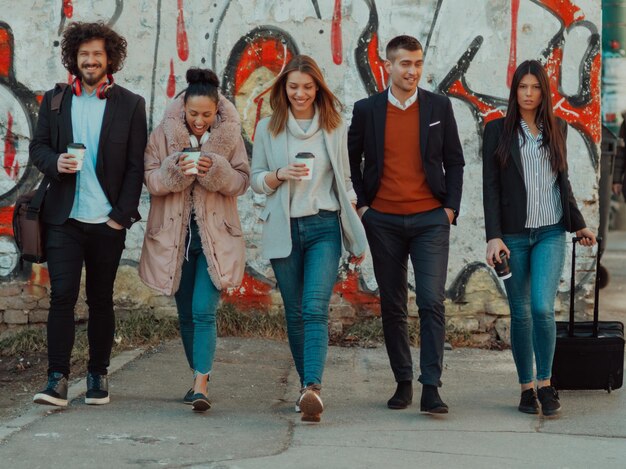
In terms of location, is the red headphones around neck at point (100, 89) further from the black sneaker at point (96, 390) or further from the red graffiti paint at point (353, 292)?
the red graffiti paint at point (353, 292)

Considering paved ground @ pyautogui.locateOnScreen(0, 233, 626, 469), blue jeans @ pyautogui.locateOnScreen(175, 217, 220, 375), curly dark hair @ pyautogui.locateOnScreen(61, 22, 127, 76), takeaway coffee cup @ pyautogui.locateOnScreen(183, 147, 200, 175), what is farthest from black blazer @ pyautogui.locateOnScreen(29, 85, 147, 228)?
paved ground @ pyautogui.locateOnScreen(0, 233, 626, 469)

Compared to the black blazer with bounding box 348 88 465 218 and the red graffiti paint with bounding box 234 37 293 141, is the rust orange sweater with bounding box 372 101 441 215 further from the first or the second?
the red graffiti paint with bounding box 234 37 293 141

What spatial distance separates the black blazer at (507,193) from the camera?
607 cm

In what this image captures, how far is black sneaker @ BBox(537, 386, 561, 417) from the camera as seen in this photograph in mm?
6055

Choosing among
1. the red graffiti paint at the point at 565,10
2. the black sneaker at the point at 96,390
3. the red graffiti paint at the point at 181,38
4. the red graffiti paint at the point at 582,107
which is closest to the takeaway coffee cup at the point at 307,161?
the black sneaker at the point at 96,390

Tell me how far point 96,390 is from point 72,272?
0.66 meters

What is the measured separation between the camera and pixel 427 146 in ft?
19.8

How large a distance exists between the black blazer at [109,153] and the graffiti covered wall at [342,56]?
6.92 feet

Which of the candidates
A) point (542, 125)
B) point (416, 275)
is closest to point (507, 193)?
point (542, 125)

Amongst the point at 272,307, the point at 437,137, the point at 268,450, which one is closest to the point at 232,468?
the point at 268,450

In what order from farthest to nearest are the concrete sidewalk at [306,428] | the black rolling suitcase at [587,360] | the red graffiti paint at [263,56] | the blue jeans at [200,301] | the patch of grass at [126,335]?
→ the red graffiti paint at [263,56], the patch of grass at [126,335], the black rolling suitcase at [587,360], the blue jeans at [200,301], the concrete sidewalk at [306,428]

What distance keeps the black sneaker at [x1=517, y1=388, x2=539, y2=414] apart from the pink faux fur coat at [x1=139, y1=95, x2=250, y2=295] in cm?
169

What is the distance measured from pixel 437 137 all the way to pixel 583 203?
2416 mm

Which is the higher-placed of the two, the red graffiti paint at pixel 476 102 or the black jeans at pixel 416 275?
the red graffiti paint at pixel 476 102
